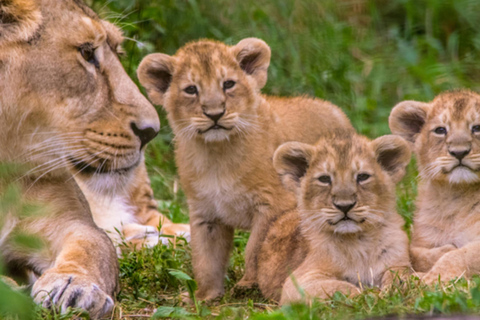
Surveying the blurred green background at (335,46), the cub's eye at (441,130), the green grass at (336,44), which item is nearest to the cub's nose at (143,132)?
the cub's eye at (441,130)

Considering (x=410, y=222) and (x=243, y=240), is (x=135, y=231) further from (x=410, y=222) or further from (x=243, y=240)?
(x=410, y=222)

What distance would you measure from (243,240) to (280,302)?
6.28ft

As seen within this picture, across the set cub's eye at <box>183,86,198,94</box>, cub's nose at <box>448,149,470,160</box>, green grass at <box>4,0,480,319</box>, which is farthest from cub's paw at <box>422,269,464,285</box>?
green grass at <box>4,0,480,319</box>

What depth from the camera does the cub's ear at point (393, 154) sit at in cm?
466

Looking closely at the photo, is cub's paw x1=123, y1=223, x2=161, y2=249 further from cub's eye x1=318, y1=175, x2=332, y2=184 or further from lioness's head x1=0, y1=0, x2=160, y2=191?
cub's eye x1=318, y1=175, x2=332, y2=184

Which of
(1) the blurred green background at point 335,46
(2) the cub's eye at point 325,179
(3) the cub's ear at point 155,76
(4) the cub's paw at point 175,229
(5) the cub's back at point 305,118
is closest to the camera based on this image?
(2) the cub's eye at point 325,179

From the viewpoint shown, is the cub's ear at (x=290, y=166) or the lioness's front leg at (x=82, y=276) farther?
the cub's ear at (x=290, y=166)

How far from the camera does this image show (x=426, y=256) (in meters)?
4.70

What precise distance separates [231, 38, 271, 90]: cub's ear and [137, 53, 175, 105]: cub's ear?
48 cm

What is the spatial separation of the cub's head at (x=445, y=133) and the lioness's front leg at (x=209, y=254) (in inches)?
51.0

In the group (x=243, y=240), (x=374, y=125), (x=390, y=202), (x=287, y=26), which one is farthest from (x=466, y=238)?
(x=287, y=26)

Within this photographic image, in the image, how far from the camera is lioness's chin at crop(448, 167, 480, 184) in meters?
4.63

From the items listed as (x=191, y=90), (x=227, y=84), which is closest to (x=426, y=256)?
(x=227, y=84)

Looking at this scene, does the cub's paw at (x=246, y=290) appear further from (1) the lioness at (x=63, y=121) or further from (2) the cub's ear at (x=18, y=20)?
(2) the cub's ear at (x=18, y=20)
